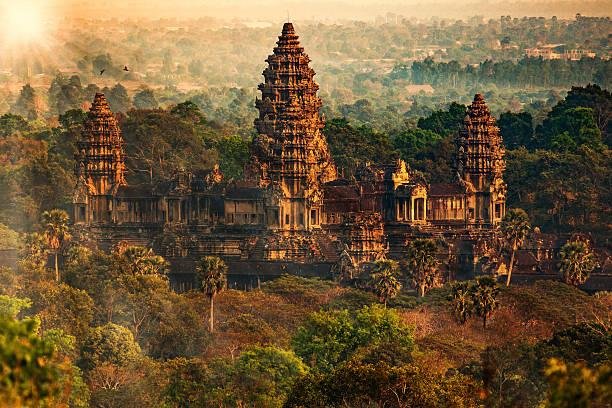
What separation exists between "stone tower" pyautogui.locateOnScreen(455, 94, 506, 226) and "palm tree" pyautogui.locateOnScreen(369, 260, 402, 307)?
1468cm

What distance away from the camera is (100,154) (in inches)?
3287

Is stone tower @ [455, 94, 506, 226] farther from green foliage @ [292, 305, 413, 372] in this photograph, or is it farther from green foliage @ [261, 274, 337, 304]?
green foliage @ [292, 305, 413, 372]

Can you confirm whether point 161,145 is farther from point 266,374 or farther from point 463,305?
point 266,374

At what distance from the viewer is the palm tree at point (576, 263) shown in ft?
230

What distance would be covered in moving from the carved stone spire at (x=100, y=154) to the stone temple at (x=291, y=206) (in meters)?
0.04

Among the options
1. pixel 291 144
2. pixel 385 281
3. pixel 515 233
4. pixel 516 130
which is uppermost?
pixel 291 144

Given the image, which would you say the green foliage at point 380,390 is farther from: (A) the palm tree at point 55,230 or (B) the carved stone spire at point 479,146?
(B) the carved stone spire at point 479,146

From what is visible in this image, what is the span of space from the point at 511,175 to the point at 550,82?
7348 centimetres

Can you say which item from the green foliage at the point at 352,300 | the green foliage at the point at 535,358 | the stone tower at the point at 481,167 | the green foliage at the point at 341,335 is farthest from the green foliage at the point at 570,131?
the green foliage at the point at 535,358

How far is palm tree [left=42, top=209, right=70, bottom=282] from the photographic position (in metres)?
74.1

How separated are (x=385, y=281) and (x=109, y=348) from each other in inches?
529

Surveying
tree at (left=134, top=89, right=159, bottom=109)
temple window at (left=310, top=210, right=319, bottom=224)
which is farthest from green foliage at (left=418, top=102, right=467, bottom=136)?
temple window at (left=310, top=210, right=319, bottom=224)

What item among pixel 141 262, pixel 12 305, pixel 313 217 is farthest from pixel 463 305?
pixel 313 217

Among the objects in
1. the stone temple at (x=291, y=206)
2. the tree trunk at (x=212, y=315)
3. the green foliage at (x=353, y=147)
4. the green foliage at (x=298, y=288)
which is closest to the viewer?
the tree trunk at (x=212, y=315)
